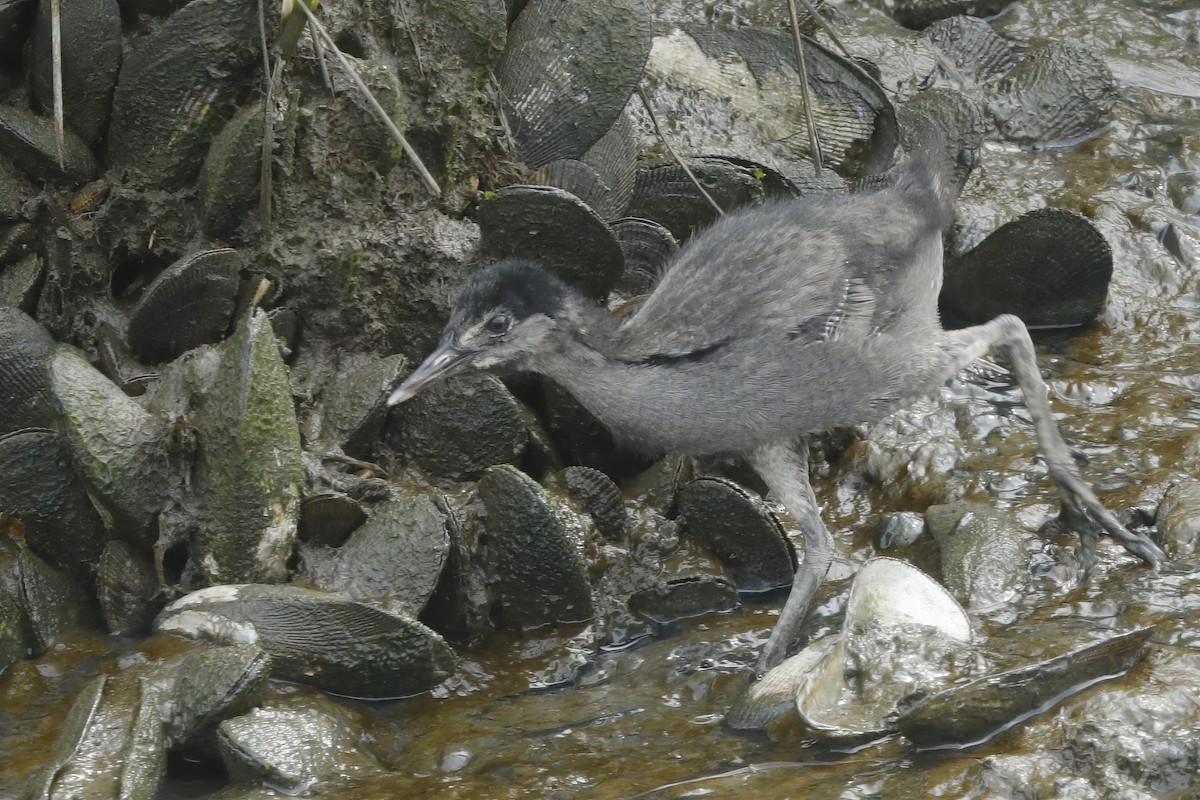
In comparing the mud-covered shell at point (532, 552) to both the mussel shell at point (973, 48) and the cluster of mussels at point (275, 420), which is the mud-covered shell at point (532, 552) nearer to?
the cluster of mussels at point (275, 420)

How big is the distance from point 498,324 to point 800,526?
1301mm

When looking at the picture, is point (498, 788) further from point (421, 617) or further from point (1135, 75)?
point (1135, 75)

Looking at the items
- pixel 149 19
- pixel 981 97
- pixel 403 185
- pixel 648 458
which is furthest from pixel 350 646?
pixel 981 97

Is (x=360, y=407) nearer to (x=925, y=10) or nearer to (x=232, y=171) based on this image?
(x=232, y=171)

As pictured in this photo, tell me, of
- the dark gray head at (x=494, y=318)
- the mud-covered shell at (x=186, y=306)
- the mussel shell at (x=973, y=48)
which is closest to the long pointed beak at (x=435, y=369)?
the dark gray head at (x=494, y=318)

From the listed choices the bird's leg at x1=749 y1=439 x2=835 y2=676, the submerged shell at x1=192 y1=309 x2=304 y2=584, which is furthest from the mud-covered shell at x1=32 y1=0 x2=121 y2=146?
the bird's leg at x1=749 y1=439 x2=835 y2=676

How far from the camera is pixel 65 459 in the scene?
4512mm

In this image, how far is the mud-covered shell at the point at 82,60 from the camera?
193 inches

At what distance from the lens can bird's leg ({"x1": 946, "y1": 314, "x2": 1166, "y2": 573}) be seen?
15.1 feet

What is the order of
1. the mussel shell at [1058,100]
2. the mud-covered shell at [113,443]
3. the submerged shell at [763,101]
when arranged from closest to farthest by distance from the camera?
the mud-covered shell at [113,443] → the submerged shell at [763,101] → the mussel shell at [1058,100]

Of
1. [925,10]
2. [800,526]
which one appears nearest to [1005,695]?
[800,526]

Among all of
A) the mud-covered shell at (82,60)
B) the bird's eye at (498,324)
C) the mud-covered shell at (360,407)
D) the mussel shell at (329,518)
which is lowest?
the mussel shell at (329,518)

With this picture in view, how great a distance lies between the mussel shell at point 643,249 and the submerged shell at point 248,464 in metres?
1.66

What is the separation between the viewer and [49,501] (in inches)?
178
